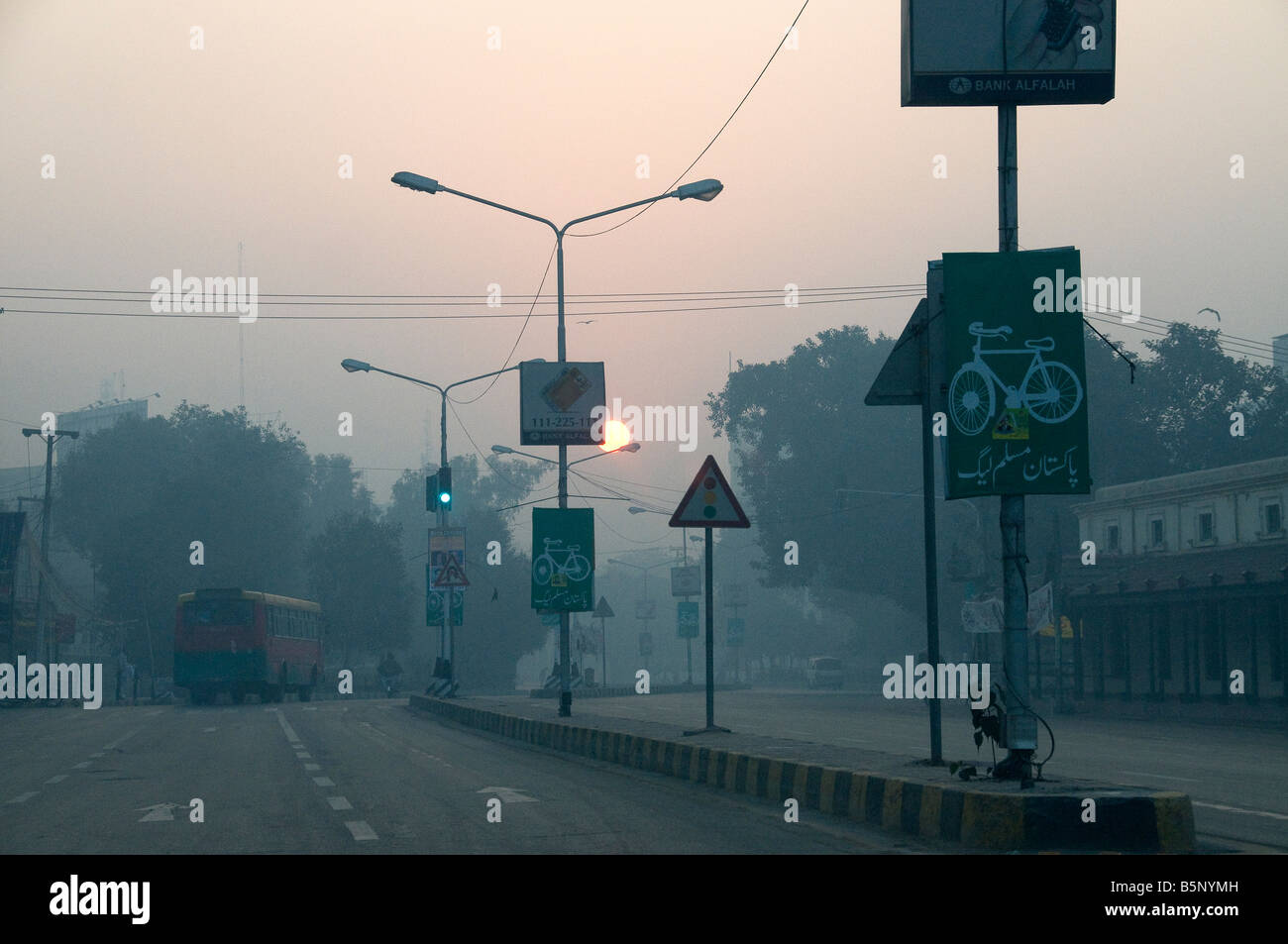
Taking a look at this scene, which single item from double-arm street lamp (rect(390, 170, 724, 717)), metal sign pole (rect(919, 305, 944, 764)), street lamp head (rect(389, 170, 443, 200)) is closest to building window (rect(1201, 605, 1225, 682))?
double-arm street lamp (rect(390, 170, 724, 717))

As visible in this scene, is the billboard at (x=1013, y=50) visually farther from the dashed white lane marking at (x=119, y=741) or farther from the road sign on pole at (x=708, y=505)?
the dashed white lane marking at (x=119, y=741)

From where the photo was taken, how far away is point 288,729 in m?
27.4

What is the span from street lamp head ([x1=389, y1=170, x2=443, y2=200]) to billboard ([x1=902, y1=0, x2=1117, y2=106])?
58.1 ft

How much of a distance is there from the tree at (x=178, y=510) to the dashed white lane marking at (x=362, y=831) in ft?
226

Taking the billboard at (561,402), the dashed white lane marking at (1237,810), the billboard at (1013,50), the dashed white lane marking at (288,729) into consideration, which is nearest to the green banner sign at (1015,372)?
the billboard at (1013,50)

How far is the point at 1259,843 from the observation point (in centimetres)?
971

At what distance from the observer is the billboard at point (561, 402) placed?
89.8ft

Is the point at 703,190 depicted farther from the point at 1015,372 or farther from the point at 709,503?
the point at 1015,372

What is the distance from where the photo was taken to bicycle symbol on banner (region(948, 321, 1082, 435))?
10141 millimetres

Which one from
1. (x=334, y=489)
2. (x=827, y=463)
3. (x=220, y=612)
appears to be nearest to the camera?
(x=220, y=612)

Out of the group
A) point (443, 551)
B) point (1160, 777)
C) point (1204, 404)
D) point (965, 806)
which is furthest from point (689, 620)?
point (965, 806)

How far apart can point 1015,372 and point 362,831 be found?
5.79 metres

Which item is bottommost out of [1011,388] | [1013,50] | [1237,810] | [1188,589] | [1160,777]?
[1160,777]

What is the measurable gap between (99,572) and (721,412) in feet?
118
